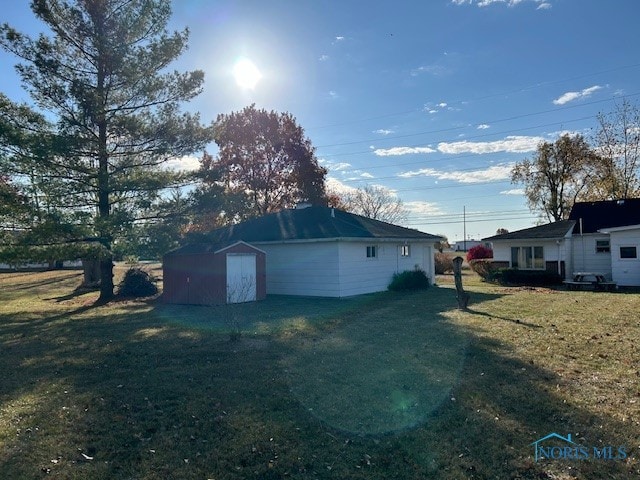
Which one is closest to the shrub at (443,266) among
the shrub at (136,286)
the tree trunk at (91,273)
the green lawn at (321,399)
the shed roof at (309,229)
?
the shed roof at (309,229)

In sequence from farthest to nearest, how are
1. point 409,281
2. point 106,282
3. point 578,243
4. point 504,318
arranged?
point 578,243, point 409,281, point 106,282, point 504,318

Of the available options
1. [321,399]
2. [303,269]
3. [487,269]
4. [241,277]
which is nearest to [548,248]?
[487,269]

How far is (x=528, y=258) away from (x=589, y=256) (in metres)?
3.03

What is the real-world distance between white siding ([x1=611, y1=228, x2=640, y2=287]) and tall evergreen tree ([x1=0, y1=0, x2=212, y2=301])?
20.0 meters

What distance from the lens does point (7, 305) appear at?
18.3 m

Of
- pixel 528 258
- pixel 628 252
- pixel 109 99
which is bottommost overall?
pixel 528 258

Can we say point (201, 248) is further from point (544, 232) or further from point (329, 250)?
point (544, 232)

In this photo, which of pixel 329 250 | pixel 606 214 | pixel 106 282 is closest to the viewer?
pixel 329 250

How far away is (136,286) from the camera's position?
68.1ft

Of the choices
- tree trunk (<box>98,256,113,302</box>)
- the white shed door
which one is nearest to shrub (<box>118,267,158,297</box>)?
tree trunk (<box>98,256,113,302</box>)

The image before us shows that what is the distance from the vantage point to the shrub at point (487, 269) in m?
24.5

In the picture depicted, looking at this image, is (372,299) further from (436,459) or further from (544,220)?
(544,220)

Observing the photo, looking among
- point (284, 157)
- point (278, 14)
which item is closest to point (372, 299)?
point (278, 14)

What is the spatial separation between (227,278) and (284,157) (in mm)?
21499
